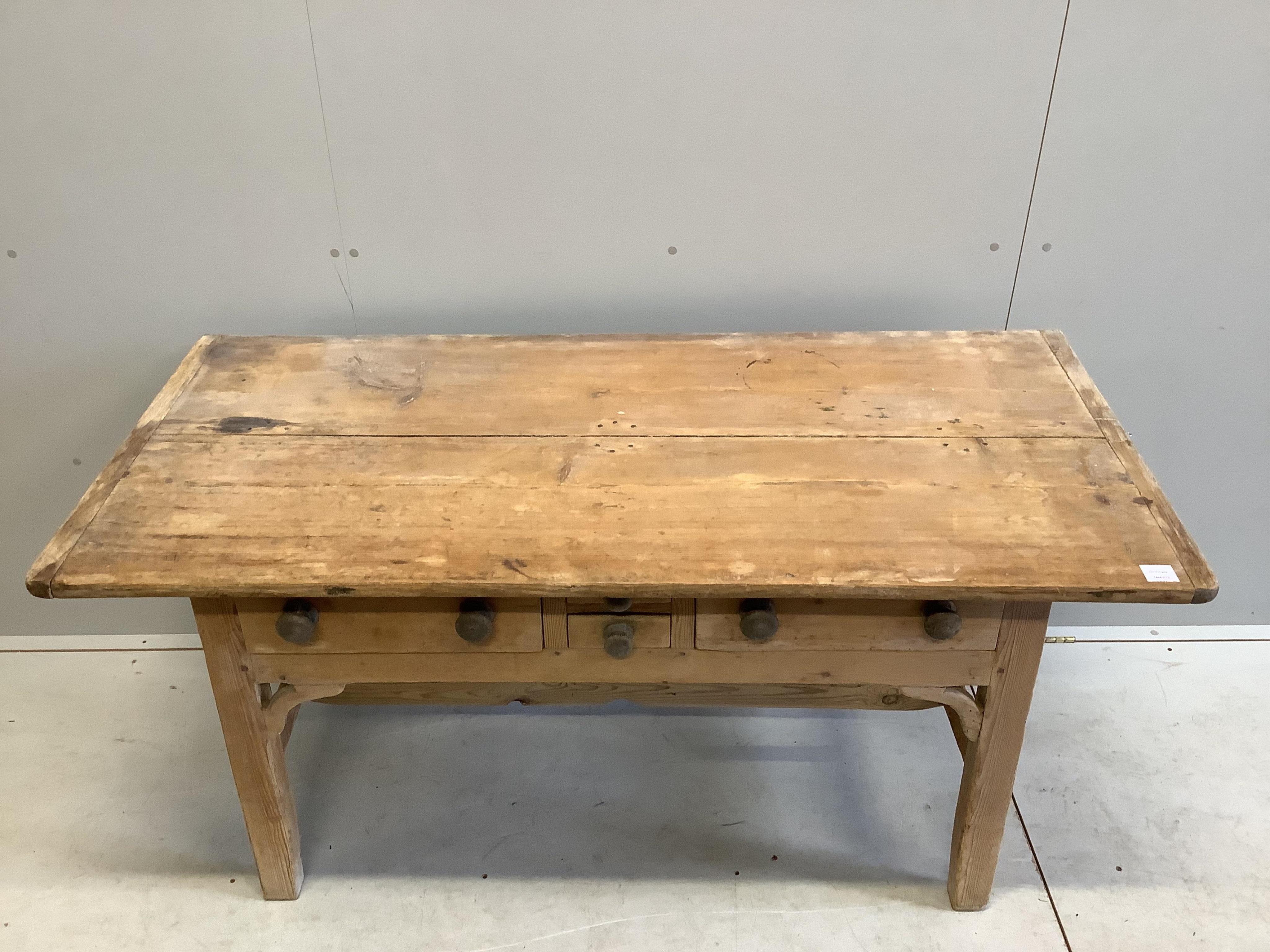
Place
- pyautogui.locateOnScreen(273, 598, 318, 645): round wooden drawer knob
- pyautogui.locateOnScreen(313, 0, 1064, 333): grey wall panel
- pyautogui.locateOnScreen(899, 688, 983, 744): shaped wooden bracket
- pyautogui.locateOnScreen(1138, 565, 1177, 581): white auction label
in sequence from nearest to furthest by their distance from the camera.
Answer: pyautogui.locateOnScreen(1138, 565, 1177, 581): white auction label
pyautogui.locateOnScreen(273, 598, 318, 645): round wooden drawer knob
pyautogui.locateOnScreen(899, 688, 983, 744): shaped wooden bracket
pyautogui.locateOnScreen(313, 0, 1064, 333): grey wall panel

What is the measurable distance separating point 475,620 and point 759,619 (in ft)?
1.28

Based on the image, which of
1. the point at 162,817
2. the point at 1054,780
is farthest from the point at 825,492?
the point at 162,817

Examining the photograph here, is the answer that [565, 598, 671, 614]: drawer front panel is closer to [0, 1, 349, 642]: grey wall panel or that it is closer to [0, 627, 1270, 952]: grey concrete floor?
[0, 627, 1270, 952]: grey concrete floor

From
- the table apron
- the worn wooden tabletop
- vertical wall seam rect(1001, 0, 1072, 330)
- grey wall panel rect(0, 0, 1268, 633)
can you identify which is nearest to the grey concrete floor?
the table apron

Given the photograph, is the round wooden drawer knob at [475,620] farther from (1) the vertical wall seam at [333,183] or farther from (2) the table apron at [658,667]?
(1) the vertical wall seam at [333,183]

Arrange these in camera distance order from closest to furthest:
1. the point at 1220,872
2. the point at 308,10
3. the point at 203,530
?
the point at 203,530, the point at 308,10, the point at 1220,872

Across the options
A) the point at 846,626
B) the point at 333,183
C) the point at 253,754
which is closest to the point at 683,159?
the point at 333,183

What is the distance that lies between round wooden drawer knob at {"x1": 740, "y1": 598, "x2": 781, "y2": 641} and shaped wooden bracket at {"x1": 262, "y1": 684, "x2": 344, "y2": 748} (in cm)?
62

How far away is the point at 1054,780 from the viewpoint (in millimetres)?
1949

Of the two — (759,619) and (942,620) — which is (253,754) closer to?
(759,619)

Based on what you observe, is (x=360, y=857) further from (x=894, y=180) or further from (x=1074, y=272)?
(x=1074, y=272)

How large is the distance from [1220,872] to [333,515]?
5.51ft

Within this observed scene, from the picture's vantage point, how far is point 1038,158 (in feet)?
5.86

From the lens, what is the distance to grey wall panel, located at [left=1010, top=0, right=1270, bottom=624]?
5.57 feet
